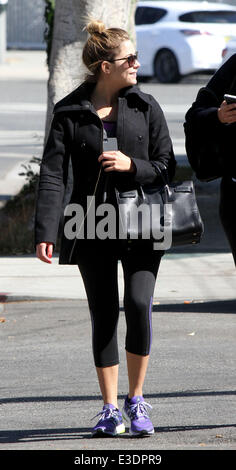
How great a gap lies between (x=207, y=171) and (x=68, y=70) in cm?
685

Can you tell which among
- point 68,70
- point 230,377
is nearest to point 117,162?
point 230,377

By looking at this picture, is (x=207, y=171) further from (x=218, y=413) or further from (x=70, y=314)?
(x=70, y=314)

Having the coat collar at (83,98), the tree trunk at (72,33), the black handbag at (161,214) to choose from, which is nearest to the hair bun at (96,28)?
the coat collar at (83,98)

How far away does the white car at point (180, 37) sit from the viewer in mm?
26672

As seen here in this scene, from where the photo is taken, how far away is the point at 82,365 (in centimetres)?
684

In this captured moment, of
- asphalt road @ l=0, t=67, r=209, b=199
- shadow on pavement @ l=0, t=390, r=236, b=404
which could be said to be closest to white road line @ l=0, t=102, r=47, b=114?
asphalt road @ l=0, t=67, r=209, b=199

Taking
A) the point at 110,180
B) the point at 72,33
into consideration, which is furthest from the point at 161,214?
the point at 72,33

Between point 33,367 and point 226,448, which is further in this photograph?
point 33,367

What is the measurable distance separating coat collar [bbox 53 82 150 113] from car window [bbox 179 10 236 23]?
893 inches

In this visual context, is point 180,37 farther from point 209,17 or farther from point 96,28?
point 96,28

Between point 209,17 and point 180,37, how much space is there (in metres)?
1.22

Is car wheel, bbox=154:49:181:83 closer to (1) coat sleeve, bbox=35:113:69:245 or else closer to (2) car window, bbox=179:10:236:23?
(2) car window, bbox=179:10:236:23

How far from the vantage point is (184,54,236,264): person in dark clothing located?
4.80 metres

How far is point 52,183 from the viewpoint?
509 centimetres
